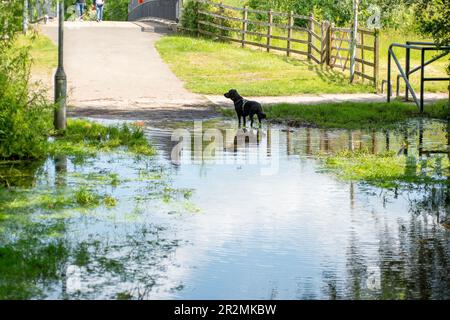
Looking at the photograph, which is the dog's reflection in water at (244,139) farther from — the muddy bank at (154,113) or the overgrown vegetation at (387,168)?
the muddy bank at (154,113)

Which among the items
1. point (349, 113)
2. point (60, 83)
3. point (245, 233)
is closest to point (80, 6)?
point (349, 113)

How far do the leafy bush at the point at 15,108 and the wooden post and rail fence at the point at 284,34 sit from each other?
1792cm

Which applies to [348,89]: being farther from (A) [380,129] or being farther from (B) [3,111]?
(B) [3,111]

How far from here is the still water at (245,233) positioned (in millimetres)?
9031

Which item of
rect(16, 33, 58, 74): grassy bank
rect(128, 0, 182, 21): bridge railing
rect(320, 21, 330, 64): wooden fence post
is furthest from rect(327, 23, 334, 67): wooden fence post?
rect(128, 0, 182, 21): bridge railing

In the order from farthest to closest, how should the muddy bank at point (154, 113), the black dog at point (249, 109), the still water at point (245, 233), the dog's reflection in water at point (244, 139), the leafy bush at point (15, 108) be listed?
the muddy bank at point (154, 113) < the black dog at point (249, 109) < the dog's reflection in water at point (244, 139) < the leafy bush at point (15, 108) < the still water at point (245, 233)

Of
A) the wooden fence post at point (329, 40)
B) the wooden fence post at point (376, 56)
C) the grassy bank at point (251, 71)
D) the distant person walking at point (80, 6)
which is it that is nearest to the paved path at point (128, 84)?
the grassy bank at point (251, 71)

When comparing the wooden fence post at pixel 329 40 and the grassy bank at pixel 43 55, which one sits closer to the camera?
the grassy bank at pixel 43 55

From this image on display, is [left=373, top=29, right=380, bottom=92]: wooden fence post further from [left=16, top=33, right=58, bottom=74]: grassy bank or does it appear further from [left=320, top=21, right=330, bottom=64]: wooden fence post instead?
[left=16, top=33, right=58, bottom=74]: grassy bank

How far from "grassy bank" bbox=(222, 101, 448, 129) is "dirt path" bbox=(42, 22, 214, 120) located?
1831 mm

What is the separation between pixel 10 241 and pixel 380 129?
1206 cm

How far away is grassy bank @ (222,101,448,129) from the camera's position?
2231 cm

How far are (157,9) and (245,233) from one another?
4134cm

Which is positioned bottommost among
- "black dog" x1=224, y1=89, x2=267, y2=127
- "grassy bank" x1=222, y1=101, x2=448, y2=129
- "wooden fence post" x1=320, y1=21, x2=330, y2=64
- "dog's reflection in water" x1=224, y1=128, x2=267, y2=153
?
"dog's reflection in water" x1=224, y1=128, x2=267, y2=153
